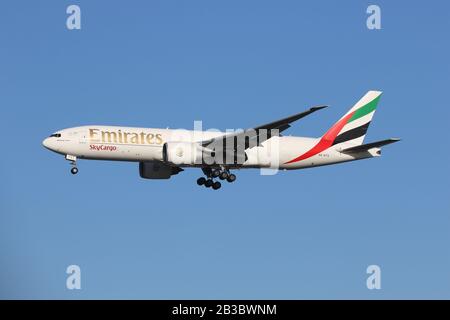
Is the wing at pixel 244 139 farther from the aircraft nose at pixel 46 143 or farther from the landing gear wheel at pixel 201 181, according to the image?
the aircraft nose at pixel 46 143

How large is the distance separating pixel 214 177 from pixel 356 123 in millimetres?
12611

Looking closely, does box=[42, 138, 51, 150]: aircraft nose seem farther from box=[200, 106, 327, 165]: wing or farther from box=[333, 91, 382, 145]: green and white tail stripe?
box=[333, 91, 382, 145]: green and white tail stripe

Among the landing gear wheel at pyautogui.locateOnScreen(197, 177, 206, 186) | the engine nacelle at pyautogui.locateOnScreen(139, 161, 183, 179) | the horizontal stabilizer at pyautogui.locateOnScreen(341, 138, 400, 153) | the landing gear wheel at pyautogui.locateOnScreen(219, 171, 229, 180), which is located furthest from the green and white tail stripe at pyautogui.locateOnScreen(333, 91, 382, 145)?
the engine nacelle at pyautogui.locateOnScreen(139, 161, 183, 179)

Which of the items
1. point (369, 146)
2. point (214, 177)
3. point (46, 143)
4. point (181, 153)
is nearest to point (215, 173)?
point (214, 177)

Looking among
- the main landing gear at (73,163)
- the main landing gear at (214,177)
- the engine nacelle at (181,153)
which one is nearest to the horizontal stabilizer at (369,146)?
the main landing gear at (214,177)

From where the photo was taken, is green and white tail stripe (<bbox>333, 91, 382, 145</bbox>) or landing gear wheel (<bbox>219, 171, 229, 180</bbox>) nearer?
landing gear wheel (<bbox>219, 171, 229, 180</bbox>)

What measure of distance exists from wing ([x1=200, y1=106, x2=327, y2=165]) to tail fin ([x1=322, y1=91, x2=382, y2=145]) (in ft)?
21.8

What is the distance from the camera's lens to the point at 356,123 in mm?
64312

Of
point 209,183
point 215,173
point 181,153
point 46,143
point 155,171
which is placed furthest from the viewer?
point 155,171

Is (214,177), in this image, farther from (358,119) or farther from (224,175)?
(358,119)

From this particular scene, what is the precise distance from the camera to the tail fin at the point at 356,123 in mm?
62681

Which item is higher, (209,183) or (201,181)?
(201,181)

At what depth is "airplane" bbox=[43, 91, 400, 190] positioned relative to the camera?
56844 mm
